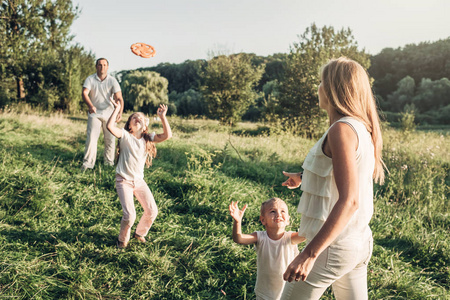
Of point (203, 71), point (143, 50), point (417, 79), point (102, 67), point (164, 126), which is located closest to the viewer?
point (164, 126)

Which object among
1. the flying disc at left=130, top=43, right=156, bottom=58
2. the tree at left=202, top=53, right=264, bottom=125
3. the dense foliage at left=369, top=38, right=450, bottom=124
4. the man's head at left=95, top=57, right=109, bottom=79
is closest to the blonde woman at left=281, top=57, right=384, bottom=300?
the flying disc at left=130, top=43, right=156, bottom=58

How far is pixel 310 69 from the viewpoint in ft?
55.7

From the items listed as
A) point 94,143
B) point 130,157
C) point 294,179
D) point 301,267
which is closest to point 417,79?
point 94,143

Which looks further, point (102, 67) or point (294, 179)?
point (102, 67)

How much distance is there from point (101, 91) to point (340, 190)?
6.05m

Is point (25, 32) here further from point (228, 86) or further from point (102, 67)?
point (102, 67)

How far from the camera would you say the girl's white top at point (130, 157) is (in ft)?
12.4

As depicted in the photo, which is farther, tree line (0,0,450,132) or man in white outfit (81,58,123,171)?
tree line (0,0,450,132)

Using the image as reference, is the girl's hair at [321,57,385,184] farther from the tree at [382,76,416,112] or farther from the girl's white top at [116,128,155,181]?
the tree at [382,76,416,112]

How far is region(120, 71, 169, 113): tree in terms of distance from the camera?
53031mm

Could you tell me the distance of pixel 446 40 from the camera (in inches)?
2138

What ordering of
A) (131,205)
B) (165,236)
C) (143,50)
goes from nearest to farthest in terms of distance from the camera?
(131,205) < (165,236) < (143,50)

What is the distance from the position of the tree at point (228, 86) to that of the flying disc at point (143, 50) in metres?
14.8

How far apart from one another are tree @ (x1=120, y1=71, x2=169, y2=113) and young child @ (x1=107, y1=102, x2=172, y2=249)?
4973 cm
